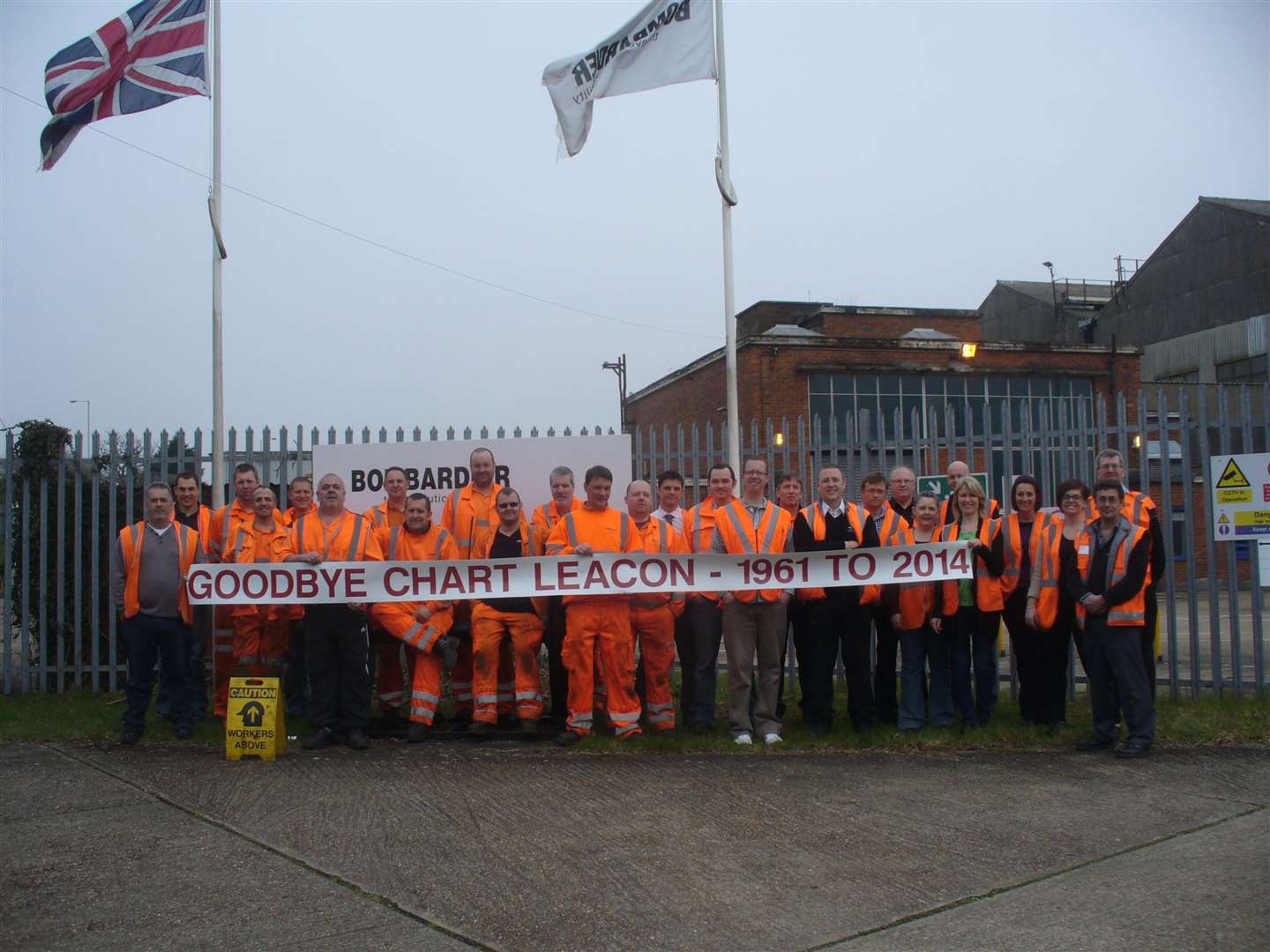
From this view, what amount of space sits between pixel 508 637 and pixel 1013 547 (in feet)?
12.4

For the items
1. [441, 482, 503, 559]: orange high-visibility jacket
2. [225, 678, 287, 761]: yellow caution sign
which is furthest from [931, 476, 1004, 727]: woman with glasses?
[225, 678, 287, 761]: yellow caution sign

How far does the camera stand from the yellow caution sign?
24.3ft

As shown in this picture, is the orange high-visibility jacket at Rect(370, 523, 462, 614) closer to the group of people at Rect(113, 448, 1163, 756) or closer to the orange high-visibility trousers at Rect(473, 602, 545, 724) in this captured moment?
the group of people at Rect(113, 448, 1163, 756)

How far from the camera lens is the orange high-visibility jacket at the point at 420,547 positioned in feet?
26.4

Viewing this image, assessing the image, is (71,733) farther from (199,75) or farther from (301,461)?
(199,75)

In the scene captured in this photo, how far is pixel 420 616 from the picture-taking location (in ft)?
25.8

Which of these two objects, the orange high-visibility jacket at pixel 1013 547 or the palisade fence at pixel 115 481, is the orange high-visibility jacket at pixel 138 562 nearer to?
the palisade fence at pixel 115 481

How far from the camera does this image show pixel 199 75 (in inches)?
416

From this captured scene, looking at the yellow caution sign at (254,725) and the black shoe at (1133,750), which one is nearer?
the black shoe at (1133,750)

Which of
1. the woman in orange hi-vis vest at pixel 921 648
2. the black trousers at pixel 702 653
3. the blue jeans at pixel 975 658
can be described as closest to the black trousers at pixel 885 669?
the woman in orange hi-vis vest at pixel 921 648

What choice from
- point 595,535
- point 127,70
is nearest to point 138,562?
point 595,535

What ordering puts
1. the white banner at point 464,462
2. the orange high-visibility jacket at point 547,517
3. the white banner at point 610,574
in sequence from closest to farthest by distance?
the white banner at point 610,574 < the orange high-visibility jacket at point 547,517 < the white banner at point 464,462

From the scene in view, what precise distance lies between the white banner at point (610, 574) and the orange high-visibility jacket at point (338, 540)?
0.55ft

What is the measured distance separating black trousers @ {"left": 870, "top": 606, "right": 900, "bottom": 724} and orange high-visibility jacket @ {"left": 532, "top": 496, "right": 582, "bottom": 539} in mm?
2492
